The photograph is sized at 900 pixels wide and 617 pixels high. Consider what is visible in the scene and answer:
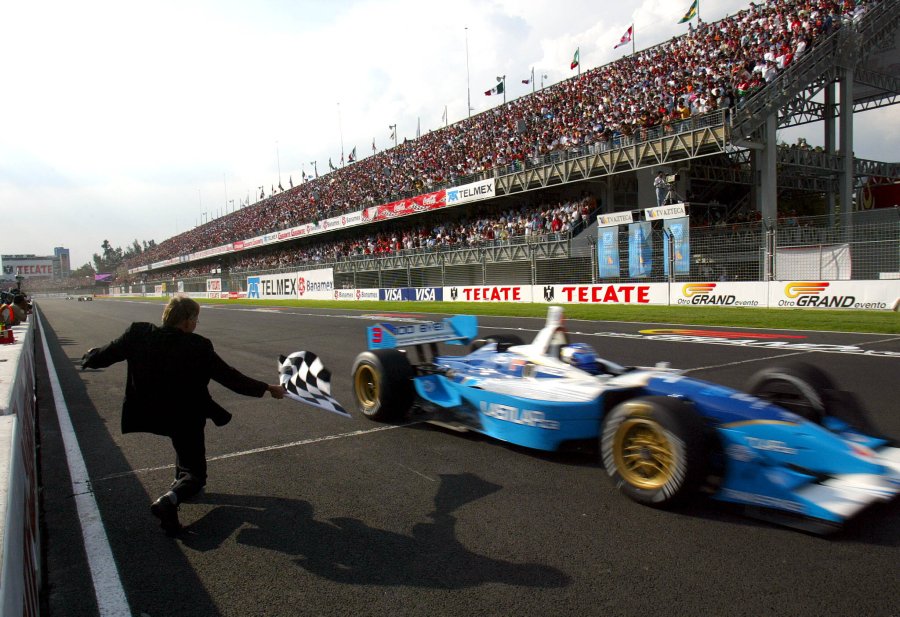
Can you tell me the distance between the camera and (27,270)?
433 feet

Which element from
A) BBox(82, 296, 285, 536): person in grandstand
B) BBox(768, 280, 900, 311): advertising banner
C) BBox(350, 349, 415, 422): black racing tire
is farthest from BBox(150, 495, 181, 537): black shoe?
BBox(768, 280, 900, 311): advertising banner

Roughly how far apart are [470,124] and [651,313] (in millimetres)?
26064

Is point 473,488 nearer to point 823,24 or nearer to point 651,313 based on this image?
point 651,313

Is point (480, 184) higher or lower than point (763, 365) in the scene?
higher

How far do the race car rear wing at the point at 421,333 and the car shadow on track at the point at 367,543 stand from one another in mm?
2497

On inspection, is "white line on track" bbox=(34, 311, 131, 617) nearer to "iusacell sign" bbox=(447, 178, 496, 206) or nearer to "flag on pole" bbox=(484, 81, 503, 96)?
"iusacell sign" bbox=(447, 178, 496, 206)

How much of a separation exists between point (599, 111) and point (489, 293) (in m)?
9.81

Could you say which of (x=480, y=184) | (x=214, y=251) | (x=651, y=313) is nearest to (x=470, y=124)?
(x=480, y=184)

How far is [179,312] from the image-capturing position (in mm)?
3736

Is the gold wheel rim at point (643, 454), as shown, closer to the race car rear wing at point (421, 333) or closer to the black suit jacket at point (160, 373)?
the black suit jacket at point (160, 373)

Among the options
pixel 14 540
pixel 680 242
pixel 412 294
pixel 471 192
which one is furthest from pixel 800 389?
pixel 471 192

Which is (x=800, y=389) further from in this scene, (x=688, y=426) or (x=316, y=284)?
(x=316, y=284)

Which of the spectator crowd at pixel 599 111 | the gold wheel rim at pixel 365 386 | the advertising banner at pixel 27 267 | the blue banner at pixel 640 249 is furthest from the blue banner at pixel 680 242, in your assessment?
the advertising banner at pixel 27 267

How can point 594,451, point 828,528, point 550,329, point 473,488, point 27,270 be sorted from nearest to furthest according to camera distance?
point 828,528
point 473,488
point 594,451
point 550,329
point 27,270
